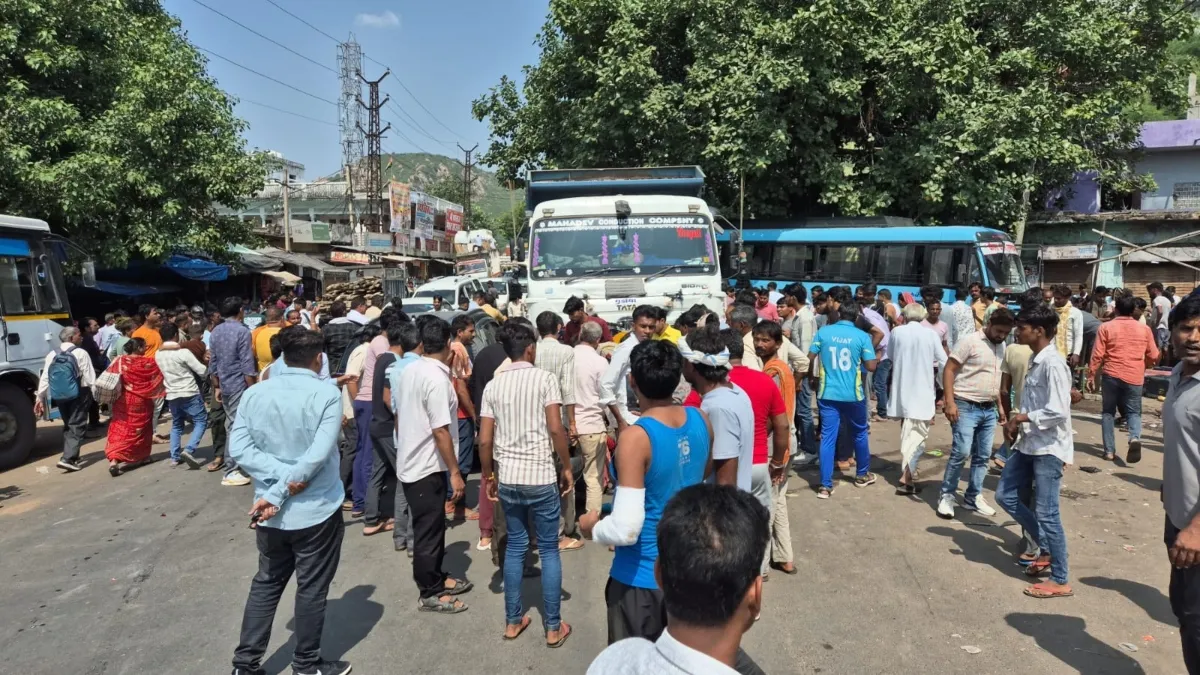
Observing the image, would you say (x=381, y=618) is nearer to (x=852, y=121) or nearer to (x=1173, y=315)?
(x=1173, y=315)

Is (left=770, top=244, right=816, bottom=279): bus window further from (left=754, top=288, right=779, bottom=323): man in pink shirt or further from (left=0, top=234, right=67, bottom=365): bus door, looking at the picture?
(left=0, top=234, right=67, bottom=365): bus door

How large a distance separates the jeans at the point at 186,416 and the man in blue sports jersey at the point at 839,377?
6711mm

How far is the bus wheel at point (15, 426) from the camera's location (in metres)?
8.65

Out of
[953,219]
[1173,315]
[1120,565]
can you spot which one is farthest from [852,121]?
[1173,315]

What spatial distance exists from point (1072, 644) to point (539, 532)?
9.63 ft

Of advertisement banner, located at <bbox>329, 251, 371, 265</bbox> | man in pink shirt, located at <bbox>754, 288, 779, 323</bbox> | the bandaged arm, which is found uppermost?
advertisement banner, located at <bbox>329, 251, 371, 265</bbox>

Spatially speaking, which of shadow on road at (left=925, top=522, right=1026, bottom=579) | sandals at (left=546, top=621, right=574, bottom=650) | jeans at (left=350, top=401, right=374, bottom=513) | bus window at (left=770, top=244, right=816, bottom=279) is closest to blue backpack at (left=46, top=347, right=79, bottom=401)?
jeans at (left=350, top=401, right=374, bottom=513)

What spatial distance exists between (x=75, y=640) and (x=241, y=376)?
366cm

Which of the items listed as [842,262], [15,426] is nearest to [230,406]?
[15,426]

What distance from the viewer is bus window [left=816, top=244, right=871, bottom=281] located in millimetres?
16281

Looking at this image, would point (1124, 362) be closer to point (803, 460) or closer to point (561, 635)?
point (803, 460)

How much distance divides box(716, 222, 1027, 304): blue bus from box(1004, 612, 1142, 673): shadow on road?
8.36 meters

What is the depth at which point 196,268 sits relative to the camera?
1748cm

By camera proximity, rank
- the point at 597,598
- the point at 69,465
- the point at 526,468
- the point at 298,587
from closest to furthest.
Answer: the point at 298,587 < the point at 526,468 < the point at 597,598 < the point at 69,465
